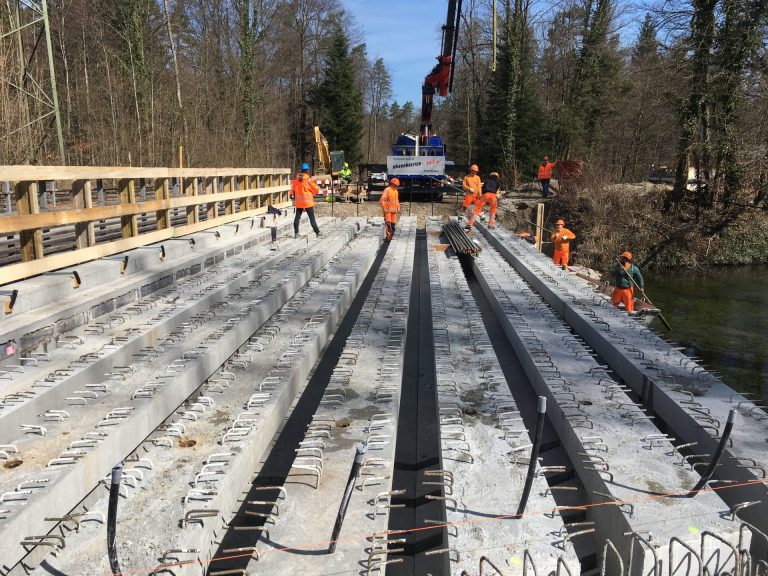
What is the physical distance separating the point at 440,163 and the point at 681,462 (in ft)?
66.8

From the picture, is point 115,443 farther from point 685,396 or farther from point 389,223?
point 389,223

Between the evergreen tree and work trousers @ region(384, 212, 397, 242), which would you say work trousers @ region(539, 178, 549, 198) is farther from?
the evergreen tree

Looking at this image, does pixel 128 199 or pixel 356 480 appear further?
pixel 128 199

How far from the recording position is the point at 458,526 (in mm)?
2715

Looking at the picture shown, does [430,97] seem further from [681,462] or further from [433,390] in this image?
[681,462]

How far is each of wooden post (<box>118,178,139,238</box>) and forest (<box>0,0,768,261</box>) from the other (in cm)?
343

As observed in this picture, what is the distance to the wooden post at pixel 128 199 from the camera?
723cm

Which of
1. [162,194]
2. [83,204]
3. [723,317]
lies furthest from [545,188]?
[83,204]

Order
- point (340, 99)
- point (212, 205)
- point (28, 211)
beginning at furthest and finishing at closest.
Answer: point (340, 99), point (212, 205), point (28, 211)

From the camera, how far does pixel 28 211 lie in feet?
17.6

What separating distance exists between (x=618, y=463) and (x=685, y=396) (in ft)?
3.73

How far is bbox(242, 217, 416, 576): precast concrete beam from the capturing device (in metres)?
2.50

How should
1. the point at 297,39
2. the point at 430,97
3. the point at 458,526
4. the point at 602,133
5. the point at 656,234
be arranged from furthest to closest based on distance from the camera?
the point at 297,39 < the point at 602,133 < the point at 430,97 < the point at 656,234 < the point at 458,526

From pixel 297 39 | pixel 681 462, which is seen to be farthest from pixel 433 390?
pixel 297 39
